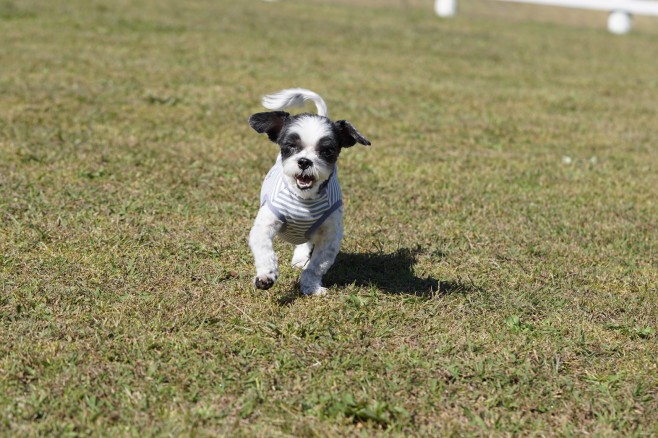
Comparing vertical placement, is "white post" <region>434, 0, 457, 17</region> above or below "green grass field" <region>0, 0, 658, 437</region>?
above

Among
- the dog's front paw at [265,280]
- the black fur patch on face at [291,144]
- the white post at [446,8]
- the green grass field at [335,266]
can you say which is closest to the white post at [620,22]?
the white post at [446,8]

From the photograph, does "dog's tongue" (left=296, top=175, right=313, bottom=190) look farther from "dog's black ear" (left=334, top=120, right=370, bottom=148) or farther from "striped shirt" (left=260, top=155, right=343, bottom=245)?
"dog's black ear" (left=334, top=120, right=370, bottom=148)

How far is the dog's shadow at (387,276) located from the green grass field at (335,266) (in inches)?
1.2

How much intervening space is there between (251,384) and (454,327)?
159cm

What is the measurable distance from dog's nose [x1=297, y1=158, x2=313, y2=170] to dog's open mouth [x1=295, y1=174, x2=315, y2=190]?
2.5 inches

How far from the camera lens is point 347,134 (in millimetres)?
6055

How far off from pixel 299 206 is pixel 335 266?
123 centimetres

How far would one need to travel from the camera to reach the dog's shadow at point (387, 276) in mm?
6380

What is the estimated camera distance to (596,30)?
27953mm

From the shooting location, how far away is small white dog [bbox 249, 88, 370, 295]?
18.5 ft

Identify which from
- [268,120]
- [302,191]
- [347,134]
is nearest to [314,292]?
[302,191]

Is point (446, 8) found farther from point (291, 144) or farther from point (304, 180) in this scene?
point (304, 180)

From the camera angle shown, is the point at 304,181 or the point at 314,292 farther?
the point at 314,292

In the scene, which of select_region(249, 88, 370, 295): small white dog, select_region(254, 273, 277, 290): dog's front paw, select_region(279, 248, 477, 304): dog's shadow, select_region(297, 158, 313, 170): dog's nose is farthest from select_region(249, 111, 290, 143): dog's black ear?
select_region(279, 248, 477, 304): dog's shadow
